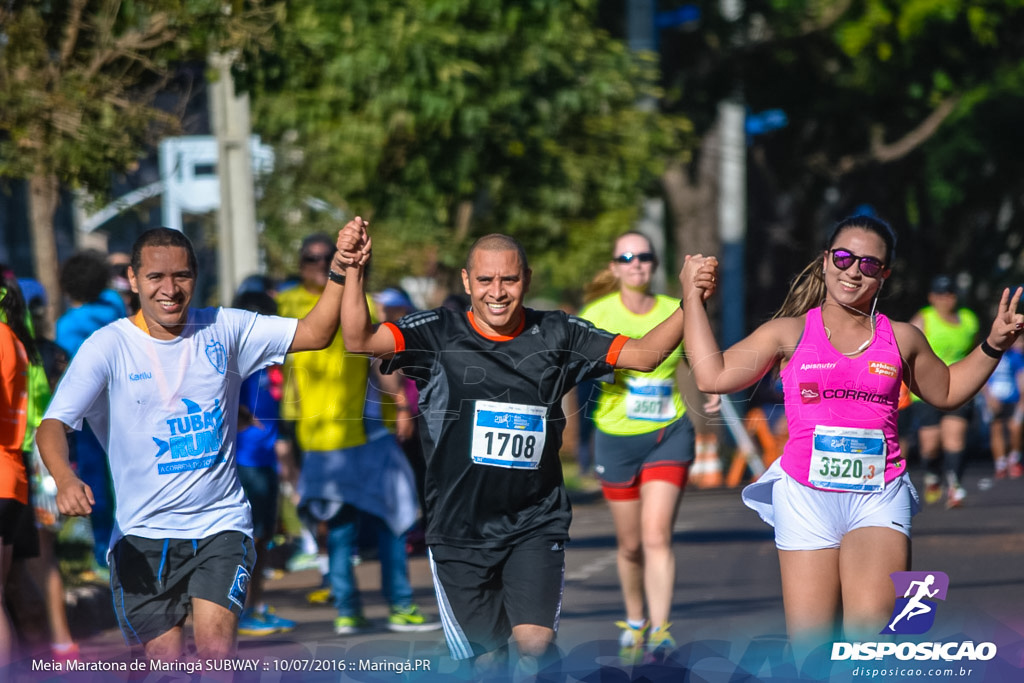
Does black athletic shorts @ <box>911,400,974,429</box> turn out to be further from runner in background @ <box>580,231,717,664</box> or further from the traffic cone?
runner in background @ <box>580,231,717,664</box>

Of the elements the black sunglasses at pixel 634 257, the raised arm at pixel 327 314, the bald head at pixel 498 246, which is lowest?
the raised arm at pixel 327 314

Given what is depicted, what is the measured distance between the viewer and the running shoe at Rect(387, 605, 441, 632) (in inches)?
323

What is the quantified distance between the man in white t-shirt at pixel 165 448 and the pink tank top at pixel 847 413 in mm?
1588

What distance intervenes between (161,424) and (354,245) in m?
0.89

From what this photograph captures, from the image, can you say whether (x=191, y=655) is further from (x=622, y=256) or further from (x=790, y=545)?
(x=622, y=256)

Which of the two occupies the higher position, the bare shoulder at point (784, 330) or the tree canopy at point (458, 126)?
the tree canopy at point (458, 126)

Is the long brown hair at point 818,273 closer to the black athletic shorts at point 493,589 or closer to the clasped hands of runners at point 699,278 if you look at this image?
the clasped hands of runners at point 699,278

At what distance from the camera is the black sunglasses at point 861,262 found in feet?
16.1

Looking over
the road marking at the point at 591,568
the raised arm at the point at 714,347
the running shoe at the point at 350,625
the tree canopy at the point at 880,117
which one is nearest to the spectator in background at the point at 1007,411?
the tree canopy at the point at 880,117

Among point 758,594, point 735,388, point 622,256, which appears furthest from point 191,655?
point 758,594

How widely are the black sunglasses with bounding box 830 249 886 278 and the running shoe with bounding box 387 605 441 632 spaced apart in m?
4.03

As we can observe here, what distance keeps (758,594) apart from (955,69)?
12544mm

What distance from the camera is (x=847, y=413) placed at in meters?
4.85

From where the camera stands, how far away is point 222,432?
5.05 metres
